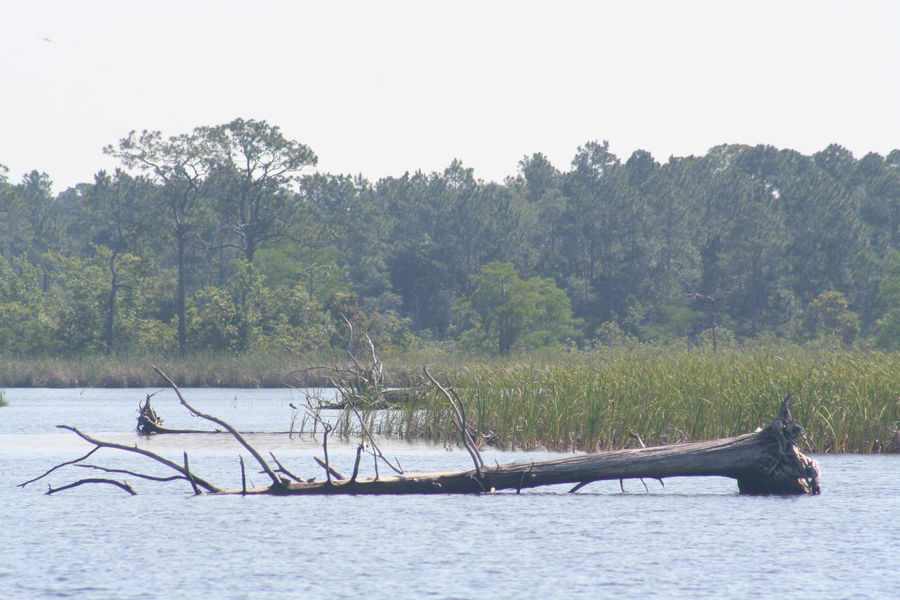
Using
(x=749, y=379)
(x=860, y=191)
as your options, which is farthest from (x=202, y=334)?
(x=860, y=191)

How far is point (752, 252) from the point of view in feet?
280

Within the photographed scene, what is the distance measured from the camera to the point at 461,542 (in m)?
12.8

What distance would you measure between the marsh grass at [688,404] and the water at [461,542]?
1.26m

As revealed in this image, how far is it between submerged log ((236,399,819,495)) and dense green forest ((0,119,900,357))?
4854cm

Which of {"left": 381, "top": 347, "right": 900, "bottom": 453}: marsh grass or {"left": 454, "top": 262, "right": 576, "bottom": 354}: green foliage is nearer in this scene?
{"left": 381, "top": 347, "right": 900, "bottom": 453}: marsh grass

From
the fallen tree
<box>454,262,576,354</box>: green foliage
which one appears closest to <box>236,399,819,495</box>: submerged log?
the fallen tree

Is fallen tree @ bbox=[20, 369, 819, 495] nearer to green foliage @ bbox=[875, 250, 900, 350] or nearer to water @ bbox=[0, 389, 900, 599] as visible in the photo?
water @ bbox=[0, 389, 900, 599]

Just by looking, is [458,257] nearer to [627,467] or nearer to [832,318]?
[832,318]

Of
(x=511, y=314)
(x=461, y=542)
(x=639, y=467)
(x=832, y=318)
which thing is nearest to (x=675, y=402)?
(x=639, y=467)

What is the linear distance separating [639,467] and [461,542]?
307cm

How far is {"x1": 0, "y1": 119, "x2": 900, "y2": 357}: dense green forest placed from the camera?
74250 mm

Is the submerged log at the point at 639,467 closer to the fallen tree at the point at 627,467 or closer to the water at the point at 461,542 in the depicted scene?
the fallen tree at the point at 627,467

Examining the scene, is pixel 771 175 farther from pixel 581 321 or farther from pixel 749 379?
pixel 749 379

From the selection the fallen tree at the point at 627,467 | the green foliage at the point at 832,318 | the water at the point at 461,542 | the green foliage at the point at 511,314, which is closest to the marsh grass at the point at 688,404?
the water at the point at 461,542
